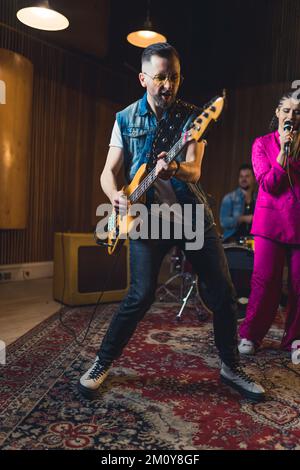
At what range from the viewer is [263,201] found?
247 centimetres

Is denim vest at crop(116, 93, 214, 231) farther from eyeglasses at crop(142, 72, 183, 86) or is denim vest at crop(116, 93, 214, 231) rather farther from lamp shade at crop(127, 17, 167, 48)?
lamp shade at crop(127, 17, 167, 48)

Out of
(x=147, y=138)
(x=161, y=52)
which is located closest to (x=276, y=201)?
(x=147, y=138)

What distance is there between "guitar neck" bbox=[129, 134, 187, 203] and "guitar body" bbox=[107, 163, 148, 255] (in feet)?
0.07

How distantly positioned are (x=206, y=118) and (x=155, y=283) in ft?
2.37

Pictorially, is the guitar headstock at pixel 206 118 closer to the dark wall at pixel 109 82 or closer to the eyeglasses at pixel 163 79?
the eyeglasses at pixel 163 79

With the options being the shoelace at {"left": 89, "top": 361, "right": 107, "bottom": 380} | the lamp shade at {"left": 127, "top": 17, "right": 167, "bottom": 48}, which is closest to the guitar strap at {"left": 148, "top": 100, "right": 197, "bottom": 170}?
the shoelace at {"left": 89, "top": 361, "right": 107, "bottom": 380}

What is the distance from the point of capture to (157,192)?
179 cm

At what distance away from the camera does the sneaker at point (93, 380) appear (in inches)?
72.1

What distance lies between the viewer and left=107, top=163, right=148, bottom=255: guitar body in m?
1.74

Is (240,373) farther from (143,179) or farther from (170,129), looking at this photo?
(170,129)

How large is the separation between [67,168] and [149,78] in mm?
4131

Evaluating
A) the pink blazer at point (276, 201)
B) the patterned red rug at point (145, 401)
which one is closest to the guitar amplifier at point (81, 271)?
the patterned red rug at point (145, 401)
